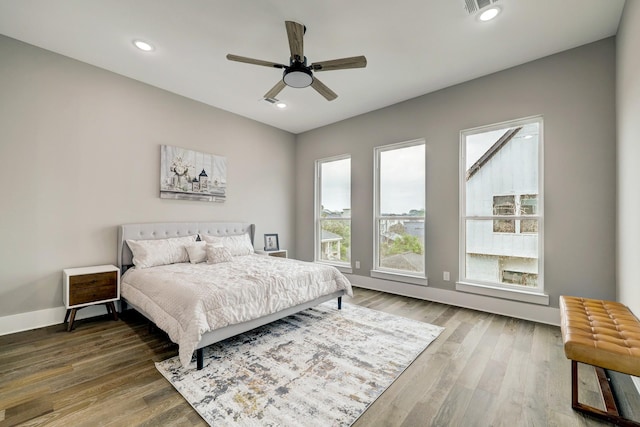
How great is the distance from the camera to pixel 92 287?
10.0 ft

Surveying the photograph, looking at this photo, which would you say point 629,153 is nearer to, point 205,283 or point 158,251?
point 205,283

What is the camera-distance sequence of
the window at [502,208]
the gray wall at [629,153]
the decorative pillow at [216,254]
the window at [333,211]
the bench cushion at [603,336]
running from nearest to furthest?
1. the bench cushion at [603,336]
2. the gray wall at [629,153]
3. the window at [502,208]
4. the decorative pillow at [216,254]
5. the window at [333,211]

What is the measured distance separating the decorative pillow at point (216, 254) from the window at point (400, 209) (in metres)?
2.49

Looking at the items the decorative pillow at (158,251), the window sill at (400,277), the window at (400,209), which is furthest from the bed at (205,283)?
the window at (400,209)

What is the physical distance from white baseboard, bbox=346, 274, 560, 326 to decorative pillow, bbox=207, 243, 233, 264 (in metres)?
2.40

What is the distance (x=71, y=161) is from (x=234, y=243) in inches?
87.1

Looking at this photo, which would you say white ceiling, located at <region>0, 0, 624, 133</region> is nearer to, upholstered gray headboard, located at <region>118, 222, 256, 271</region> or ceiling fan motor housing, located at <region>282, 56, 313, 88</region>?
ceiling fan motor housing, located at <region>282, 56, 313, 88</region>

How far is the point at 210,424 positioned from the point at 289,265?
6.48 ft

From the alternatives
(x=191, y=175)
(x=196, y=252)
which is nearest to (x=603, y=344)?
(x=196, y=252)

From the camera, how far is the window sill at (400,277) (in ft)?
13.8

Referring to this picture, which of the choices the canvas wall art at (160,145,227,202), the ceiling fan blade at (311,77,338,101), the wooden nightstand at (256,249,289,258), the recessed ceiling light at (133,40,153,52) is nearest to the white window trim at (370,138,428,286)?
the wooden nightstand at (256,249,289,258)

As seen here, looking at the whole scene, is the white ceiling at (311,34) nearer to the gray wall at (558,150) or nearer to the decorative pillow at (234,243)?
the gray wall at (558,150)

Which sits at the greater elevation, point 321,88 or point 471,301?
point 321,88

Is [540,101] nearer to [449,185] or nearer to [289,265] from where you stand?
[449,185]
